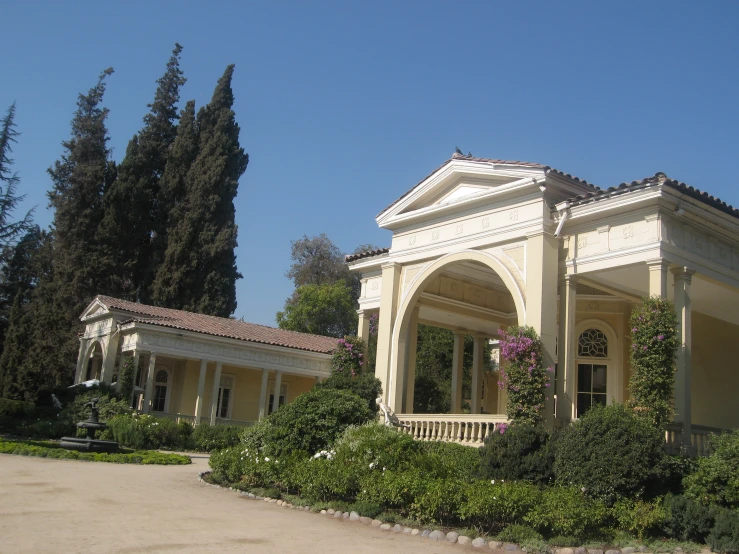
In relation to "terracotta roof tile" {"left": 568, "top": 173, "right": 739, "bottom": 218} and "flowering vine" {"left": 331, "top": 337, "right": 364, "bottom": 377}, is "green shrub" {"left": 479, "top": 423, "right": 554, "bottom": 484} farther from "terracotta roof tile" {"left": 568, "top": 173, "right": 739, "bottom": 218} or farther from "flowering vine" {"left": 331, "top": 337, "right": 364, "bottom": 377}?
"flowering vine" {"left": 331, "top": 337, "right": 364, "bottom": 377}

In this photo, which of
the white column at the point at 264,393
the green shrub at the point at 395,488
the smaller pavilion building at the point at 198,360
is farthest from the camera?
the white column at the point at 264,393

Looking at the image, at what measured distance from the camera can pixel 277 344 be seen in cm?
3095

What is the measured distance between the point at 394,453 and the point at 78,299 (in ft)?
104

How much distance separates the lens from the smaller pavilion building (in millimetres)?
28234

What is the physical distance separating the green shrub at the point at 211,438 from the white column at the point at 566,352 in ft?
41.7

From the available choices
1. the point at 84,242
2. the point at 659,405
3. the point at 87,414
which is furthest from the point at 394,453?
the point at 84,242

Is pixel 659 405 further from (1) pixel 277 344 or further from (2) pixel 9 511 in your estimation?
(1) pixel 277 344

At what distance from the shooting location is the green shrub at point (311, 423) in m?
13.9

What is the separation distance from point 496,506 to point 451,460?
3180mm

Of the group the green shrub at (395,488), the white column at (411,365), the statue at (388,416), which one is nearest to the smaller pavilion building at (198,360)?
the white column at (411,365)

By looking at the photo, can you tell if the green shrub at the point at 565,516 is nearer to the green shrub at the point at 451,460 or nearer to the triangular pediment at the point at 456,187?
the green shrub at the point at 451,460

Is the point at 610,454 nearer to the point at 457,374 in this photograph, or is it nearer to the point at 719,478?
the point at 719,478

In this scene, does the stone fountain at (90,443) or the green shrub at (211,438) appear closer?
the stone fountain at (90,443)

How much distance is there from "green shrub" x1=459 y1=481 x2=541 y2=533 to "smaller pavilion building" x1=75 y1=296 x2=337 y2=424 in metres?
19.9
